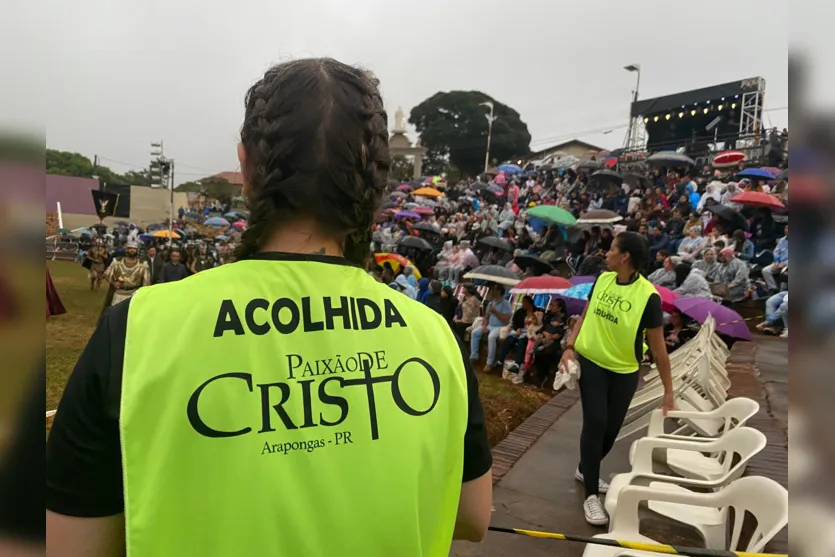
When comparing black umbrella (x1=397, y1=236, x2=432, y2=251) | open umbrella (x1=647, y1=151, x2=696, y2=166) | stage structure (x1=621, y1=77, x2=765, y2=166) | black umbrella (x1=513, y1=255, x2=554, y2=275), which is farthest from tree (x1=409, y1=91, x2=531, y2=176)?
black umbrella (x1=513, y1=255, x2=554, y2=275)

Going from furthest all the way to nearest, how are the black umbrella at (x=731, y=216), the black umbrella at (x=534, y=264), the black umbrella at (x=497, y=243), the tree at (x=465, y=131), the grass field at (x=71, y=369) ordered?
the tree at (x=465, y=131), the black umbrella at (x=497, y=243), the black umbrella at (x=731, y=216), the black umbrella at (x=534, y=264), the grass field at (x=71, y=369)

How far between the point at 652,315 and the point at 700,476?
1.06 metres

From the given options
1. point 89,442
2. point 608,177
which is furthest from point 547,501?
point 608,177

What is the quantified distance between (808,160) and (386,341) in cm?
59

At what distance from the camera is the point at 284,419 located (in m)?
0.79

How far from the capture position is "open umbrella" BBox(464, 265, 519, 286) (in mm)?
9703

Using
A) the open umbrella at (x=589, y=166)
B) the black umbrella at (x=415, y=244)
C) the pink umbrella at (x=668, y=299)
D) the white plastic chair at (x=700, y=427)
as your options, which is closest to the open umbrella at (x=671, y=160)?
the open umbrella at (x=589, y=166)

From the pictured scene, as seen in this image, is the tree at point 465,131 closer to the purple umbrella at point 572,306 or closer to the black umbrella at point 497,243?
the black umbrella at point 497,243

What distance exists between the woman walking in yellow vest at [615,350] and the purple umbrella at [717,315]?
4.18 m

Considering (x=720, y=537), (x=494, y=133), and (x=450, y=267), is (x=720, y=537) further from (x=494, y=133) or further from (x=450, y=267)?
(x=494, y=133)

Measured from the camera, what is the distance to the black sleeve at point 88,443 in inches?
29.2

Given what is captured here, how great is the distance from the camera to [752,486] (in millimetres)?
2395

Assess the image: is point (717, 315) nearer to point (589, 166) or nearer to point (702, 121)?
point (589, 166)

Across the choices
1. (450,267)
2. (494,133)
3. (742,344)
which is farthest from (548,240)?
(494,133)
